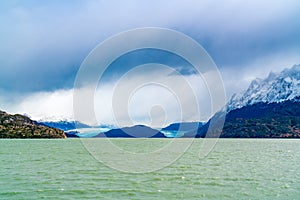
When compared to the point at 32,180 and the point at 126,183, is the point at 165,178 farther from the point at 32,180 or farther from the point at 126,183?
the point at 32,180

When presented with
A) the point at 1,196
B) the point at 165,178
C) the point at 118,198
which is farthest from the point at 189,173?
the point at 1,196

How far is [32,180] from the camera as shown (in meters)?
41.5

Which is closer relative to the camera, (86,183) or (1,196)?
(1,196)

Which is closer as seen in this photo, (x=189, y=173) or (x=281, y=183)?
(x=281, y=183)

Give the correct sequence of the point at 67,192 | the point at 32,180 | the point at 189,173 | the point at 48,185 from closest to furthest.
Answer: the point at 67,192, the point at 48,185, the point at 32,180, the point at 189,173

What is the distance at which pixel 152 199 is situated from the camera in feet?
104

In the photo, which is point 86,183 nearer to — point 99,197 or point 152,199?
point 99,197

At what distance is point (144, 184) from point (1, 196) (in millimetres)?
15404

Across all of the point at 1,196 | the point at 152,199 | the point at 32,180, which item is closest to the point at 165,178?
the point at 152,199

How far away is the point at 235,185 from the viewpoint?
38.9m

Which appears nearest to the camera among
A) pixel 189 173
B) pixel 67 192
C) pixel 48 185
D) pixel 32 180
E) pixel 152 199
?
pixel 152 199

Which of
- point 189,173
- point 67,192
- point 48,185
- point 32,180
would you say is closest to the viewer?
point 67,192

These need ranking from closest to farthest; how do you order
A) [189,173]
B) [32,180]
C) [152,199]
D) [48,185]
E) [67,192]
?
[152,199], [67,192], [48,185], [32,180], [189,173]

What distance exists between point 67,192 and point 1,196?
6270 mm
